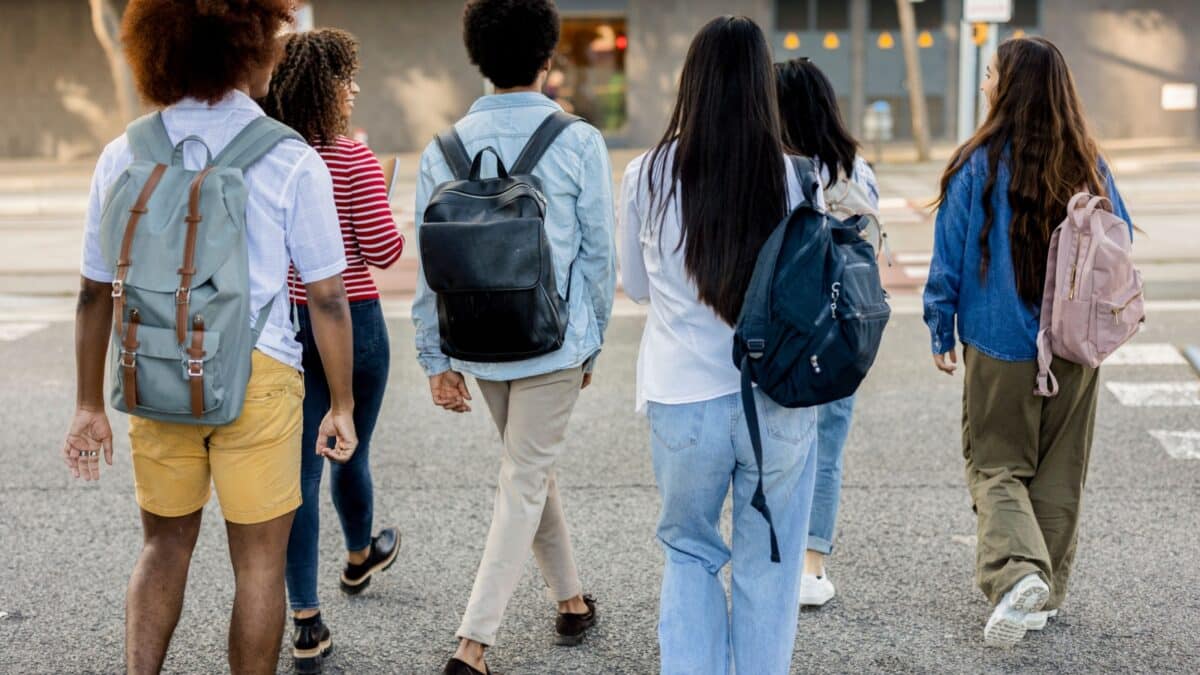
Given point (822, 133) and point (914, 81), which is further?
point (914, 81)

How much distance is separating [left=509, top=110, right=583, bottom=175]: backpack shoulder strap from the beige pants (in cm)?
55

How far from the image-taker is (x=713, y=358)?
10.1ft

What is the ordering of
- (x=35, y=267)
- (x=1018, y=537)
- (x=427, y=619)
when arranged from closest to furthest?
(x=1018, y=537)
(x=427, y=619)
(x=35, y=267)

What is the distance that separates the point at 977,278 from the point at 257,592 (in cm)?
220

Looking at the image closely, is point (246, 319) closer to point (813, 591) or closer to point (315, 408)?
point (315, 408)

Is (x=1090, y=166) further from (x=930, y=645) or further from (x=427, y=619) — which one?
(x=427, y=619)

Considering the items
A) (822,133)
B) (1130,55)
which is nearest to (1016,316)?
(822,133)

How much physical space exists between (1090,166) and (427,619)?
2.44 m

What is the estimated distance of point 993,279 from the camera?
395 centimetres

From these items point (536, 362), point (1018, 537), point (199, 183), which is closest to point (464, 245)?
point (536, 362)

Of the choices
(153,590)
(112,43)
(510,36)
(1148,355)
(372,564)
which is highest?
(510,36)

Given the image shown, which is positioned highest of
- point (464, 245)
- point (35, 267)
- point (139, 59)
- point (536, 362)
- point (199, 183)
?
point (139, 59)

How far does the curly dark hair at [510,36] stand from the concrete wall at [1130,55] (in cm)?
2406

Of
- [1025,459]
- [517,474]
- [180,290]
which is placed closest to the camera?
[180,290]
